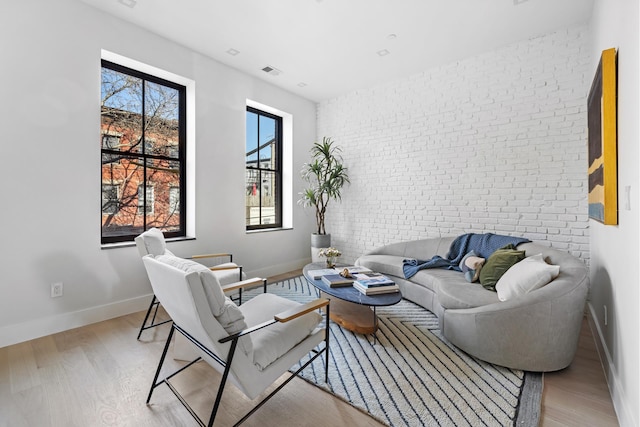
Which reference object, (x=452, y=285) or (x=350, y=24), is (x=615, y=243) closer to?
(x=452, y=285)

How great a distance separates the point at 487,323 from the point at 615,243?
3.03 feet

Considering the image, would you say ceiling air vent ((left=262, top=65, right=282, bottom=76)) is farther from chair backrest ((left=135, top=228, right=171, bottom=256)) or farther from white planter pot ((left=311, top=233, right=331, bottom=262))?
chair backrest ((left=135, top=228, right=171, bottom=256))

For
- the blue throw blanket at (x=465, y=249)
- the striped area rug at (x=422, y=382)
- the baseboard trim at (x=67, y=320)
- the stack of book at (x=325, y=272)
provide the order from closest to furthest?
1. the striped area rug at (x=422, y=382)
2. the baseboard trim at (x=67, y=320)
3. the stack of book at (x=325, y=272)
4. the blue throw blanket at (x=465, y=249)

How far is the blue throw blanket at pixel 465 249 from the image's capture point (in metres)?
3.26

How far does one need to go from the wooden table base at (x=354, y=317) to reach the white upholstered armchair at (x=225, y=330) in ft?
2.85

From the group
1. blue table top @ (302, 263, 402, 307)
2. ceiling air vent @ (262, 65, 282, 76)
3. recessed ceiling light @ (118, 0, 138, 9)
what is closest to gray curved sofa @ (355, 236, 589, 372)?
blue table top @ (302, 263, 402, 307)

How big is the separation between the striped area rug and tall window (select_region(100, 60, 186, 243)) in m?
2.56

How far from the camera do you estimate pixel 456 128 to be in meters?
4.04

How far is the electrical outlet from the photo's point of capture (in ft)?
8.86

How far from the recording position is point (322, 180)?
5.18 metres

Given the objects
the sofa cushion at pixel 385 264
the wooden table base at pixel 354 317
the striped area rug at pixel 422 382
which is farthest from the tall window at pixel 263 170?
the striped area rug at pixel 422 382

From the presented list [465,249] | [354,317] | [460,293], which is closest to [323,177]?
[465,249]

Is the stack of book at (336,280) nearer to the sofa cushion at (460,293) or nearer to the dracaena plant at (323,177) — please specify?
the sofa cushion at (460,293)

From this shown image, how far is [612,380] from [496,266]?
1.05 m
